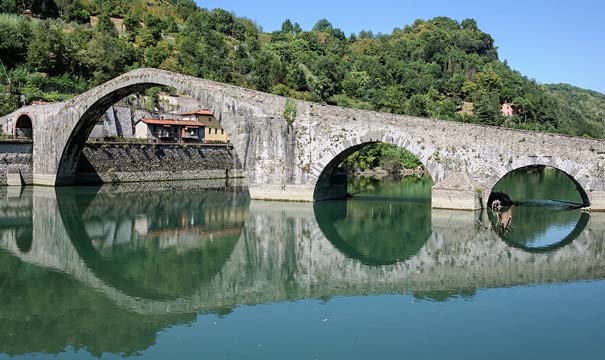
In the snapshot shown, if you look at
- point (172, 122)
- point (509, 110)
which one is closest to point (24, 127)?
point (172, 122)

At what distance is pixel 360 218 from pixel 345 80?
57.9m

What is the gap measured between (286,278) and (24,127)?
29.5 meters

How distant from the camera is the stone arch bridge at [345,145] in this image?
78.3ft

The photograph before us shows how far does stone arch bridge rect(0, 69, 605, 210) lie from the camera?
940 inches

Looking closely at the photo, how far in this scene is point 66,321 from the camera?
10.6 meters

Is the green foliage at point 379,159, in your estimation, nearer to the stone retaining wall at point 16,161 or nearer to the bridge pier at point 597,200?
the stone retaining wall at point 16,161

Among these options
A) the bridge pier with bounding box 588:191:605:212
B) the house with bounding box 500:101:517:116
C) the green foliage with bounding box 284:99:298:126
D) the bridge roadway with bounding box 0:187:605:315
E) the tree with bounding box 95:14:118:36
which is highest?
the tree with bounding box 95:14:118:36

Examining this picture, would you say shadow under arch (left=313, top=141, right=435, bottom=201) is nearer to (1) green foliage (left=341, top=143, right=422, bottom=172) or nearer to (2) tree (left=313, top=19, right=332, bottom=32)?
(1) green foliage (left=341, top=143, right=422, bottom=172)

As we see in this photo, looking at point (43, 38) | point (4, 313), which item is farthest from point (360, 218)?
point (43, 38)

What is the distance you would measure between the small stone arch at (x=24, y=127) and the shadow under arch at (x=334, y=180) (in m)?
19.1

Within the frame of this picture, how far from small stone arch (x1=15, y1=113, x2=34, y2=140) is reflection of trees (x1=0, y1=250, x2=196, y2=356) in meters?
25.8

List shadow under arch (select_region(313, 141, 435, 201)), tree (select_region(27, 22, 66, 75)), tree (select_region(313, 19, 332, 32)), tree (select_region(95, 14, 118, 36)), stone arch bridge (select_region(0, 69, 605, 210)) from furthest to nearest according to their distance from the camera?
tree (select_region(313, 19, 332, 32)) < tree (select_region(95, 14, 118, 36)) < tree (select_region(27, 22, 66, 75)) < shadow under arch (select_region(313, 141, 435, 201)) < stone arch bridge (select_region(0, 69, 605, 210))

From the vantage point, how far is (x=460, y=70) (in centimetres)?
9944

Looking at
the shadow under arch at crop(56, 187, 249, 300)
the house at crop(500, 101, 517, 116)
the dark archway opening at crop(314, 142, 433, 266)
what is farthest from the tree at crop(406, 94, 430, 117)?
the shadow under arch at crop(56, 187, 249, 300)
